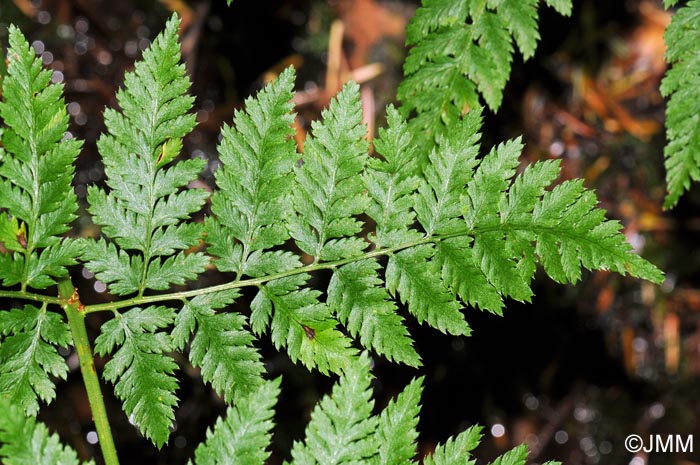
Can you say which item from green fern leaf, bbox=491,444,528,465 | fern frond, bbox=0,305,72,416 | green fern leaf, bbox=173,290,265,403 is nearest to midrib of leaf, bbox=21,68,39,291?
fern frond, bbox=0,305,72,416

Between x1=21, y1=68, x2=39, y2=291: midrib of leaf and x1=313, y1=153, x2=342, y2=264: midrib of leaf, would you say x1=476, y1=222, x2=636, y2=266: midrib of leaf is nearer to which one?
x1=313, y1=153, x2=342, y2=264: midrib of leaf

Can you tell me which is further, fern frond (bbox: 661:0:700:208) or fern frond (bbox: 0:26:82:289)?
fern frond (bbox: 661:0:700:208)

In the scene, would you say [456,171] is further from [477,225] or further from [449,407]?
[449,407]

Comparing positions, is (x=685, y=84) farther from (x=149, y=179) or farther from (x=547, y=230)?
(x=149, y=179)

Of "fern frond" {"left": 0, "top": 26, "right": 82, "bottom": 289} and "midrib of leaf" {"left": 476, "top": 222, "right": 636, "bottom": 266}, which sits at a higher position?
"fern frond" {"left": 0, "top": 26, "right": 82, "bottom": 289}

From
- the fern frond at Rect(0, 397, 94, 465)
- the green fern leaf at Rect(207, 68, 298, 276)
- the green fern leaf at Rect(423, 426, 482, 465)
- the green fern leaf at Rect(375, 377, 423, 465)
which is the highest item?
the green fern leaf at Rect(207, 68, 298, 276)

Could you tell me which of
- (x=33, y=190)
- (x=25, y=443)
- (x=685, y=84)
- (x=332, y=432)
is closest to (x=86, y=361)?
(x=25, y=443)
